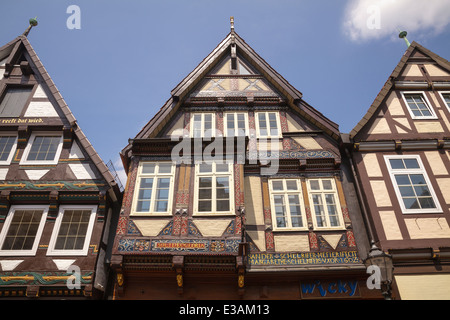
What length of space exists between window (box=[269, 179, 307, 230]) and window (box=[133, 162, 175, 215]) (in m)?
3.34

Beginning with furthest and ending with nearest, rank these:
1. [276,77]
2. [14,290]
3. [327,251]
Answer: [276,77] < [327,251] < [14,290]

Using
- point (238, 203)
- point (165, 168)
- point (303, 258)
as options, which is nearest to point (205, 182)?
point (238, 203)

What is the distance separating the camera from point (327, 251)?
9547 millimetres

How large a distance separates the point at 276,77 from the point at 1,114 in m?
10.7

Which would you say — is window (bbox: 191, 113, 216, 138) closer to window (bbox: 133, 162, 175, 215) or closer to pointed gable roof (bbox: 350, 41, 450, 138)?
window (bbox: 133, 162, 175, 215)

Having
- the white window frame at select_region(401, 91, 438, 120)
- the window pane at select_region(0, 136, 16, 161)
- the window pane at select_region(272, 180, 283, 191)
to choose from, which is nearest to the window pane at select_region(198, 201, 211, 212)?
the window pane at select_region(272, 180, 283, 191)

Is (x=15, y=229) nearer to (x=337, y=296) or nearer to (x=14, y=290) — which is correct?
(x=14, y=290)

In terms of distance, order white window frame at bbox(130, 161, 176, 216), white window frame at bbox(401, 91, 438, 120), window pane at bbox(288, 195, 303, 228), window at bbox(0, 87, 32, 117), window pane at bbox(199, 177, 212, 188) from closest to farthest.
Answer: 1. white window frame at bbox(130, 161, 176, 216)
2. window pane at bbox(288, 195, 303, 228)
3. window pane at bbox(199, 177, 212, 188)
4. white window frame at bbox(401, 91, 438, 120)
5. window at bbox(0, 87, 32, 117)

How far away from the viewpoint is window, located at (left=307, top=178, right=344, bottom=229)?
33.4 feet

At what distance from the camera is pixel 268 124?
12.4 metres

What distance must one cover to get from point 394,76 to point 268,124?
5331 millimetres

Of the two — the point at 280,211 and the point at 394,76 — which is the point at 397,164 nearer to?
the point at 394,76

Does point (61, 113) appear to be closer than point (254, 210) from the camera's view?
No

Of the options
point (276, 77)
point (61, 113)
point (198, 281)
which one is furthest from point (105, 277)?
point (276, 77)
